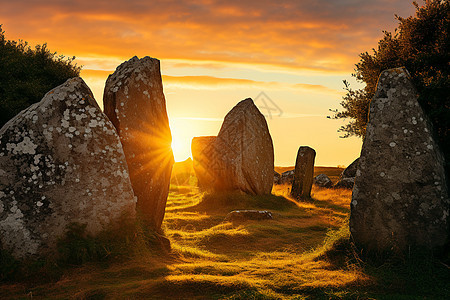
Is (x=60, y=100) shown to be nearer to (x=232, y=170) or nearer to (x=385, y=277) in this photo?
(x=385, y=277)

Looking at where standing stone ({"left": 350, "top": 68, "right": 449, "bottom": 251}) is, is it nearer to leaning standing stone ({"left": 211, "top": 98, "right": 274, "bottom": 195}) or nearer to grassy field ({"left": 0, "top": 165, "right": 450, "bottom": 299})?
grassy field ({"left": 0, "top": 165, "right": 450, "bottom": 299})

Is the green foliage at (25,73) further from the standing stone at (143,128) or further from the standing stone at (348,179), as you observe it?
the standing stone at (348,179)

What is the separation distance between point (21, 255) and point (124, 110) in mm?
4053

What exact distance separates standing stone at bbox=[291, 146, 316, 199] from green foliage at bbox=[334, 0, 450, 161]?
3.96 m

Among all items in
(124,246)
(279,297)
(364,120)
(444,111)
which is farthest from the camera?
(364,120)

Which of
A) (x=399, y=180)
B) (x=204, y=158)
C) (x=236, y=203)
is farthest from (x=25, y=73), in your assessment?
(x=399, y=180)

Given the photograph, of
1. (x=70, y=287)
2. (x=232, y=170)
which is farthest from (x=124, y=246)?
(x=232, y=170)

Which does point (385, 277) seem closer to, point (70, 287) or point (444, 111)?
point (444, 111)

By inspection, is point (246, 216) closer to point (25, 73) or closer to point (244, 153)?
point (244, 153)

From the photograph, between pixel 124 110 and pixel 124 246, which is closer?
pixel 124 246

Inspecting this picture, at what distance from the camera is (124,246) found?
8219mm

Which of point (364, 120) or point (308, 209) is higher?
point (364, 120)

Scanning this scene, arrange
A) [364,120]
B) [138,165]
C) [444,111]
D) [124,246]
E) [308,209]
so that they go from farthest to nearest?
[364,120], [308,209], [138,165], [444,111], [124,246]

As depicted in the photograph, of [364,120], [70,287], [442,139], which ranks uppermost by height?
[364,120]
